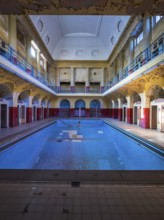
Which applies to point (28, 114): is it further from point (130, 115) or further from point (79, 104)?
point (79, 104)

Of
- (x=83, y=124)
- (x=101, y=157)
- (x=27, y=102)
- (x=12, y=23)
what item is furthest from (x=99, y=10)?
(x=83, y=124)

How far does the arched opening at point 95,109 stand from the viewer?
24.5 metres

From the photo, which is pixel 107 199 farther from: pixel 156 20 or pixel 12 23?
pixel 12 23

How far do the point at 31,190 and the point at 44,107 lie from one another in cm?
1866

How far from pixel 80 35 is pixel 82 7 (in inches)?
880

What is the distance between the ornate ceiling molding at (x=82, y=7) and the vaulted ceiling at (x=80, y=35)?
1364 centimetres

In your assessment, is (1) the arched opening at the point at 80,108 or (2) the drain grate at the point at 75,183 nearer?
(2) the drain grate at the point at 75,183

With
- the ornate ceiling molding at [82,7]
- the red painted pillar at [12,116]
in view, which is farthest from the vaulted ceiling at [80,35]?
the ornate ceiling molding at [82,7]

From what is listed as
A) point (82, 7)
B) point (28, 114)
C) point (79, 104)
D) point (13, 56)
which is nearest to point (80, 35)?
point (79, 104)

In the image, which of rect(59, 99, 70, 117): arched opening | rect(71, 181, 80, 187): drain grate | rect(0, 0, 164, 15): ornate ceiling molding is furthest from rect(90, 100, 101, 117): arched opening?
rect(71, 181, 80, 187): drain grate

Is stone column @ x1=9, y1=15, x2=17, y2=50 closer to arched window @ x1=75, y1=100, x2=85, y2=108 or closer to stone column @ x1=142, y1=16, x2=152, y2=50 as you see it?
stone column @ x1=142, y1=16, x2=152, y2=50

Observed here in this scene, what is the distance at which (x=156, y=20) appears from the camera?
10.5 metres

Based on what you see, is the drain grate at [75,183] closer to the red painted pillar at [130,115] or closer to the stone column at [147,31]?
the stone column at [147,31]

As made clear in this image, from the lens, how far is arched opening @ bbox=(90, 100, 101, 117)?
24516 millimetres
